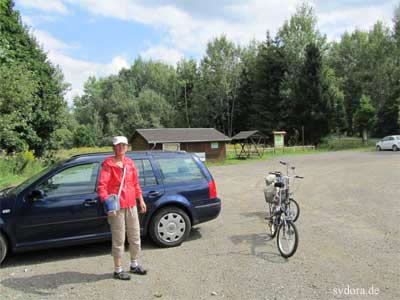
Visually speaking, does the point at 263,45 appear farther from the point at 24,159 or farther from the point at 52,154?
the point at 24,159

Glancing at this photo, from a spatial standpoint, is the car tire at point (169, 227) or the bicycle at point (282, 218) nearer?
the bicycle at point (282, 218)

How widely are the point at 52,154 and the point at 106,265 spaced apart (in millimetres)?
23478

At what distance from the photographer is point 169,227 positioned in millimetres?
5398

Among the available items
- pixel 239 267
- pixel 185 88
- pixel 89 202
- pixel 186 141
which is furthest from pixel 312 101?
pixel 89 202

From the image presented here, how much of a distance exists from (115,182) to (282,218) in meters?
2.68

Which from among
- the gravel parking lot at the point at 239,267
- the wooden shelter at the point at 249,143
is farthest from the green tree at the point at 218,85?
the gravel parking lot at the point at 239,267

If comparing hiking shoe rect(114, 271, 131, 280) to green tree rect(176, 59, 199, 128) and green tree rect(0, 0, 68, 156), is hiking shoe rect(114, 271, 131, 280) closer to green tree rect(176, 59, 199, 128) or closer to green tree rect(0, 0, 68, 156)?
green tree rect(0, 0, 68, 156)

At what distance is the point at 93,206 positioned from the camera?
16.3 ft

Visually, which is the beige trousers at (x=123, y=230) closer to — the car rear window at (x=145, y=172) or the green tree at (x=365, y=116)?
the car rear window at (x=145, y=172)

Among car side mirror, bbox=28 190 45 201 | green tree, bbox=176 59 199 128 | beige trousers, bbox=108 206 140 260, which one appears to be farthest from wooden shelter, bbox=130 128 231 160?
green tree, bbox=176 59 199 128

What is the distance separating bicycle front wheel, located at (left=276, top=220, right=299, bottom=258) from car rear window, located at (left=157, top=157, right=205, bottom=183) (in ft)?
5.55

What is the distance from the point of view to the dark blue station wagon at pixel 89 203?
15.3 feet

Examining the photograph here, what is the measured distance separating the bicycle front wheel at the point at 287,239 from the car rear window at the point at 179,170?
169 cm

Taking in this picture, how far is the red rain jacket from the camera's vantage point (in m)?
3.95
